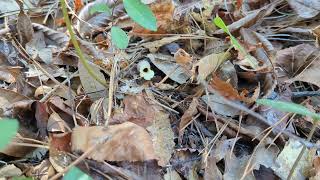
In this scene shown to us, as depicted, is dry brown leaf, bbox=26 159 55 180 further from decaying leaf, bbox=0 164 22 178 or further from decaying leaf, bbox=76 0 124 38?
decaying leaf, bbox=76 0 124 38

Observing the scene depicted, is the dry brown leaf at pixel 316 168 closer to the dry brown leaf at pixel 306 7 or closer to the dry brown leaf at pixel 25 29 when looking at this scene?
the dry brown leaf at pixel 306 7

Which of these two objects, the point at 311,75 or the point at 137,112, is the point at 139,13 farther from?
the point at 311,75

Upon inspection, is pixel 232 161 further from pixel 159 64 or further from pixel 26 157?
pixel 26 157

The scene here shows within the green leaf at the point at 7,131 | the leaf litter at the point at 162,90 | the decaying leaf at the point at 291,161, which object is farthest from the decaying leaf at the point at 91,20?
Answer: the green leaf at the point at 7,131

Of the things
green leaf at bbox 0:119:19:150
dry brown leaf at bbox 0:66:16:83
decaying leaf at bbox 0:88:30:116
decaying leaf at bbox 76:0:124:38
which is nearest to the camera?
green leaf at bbox 0:119:19:150

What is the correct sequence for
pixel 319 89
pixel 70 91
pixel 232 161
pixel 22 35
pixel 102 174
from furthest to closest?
pixel 22 35, pixel 319 89, pixel 70 91, pixel 232 161, pixel 102 174

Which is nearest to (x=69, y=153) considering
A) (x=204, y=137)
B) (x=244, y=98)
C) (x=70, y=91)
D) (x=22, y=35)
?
(x=70, y=91)

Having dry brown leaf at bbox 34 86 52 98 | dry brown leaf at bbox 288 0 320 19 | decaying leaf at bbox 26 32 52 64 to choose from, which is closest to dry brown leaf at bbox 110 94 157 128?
dry brown leaf at bbox 34 86 52 98
